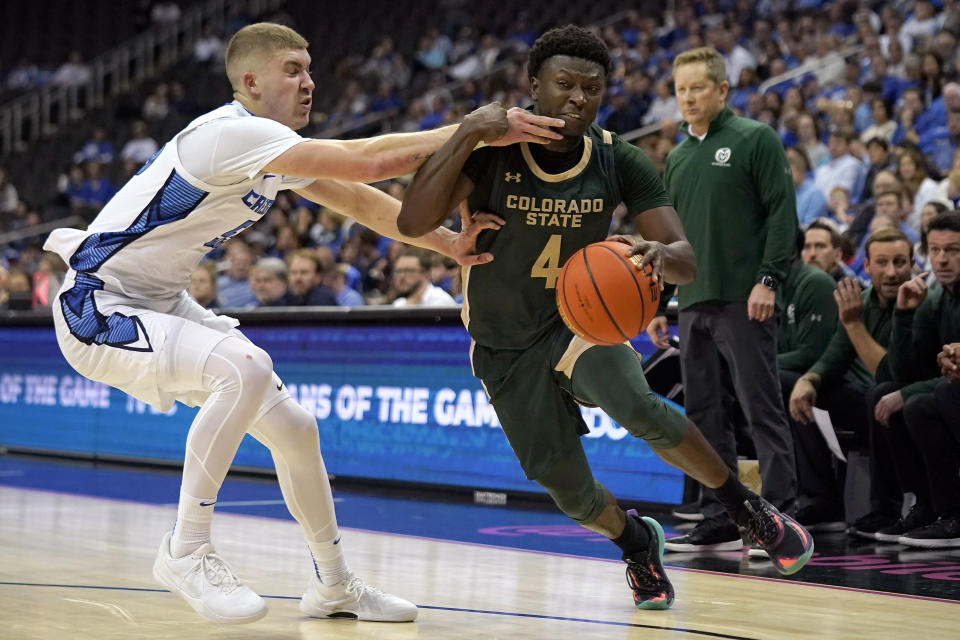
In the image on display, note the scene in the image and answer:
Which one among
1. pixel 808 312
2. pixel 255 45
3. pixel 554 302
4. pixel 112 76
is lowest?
pixel 554 302

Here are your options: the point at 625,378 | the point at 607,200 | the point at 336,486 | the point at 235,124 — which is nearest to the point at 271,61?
the point at 235,124

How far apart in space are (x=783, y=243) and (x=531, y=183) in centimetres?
229

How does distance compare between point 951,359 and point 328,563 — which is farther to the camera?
point 951,359

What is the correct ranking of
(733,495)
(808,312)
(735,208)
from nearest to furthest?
1. (733,495)
2. (735,208)
3. (808,312)

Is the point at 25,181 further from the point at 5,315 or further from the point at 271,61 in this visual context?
the point at 271,61

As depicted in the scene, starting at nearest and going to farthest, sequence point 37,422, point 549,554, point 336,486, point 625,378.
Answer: point 625,378 < point 549,554 < point 336,486 < point 37,422

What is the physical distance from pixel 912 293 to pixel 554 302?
3.07m

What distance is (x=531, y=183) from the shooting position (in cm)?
418

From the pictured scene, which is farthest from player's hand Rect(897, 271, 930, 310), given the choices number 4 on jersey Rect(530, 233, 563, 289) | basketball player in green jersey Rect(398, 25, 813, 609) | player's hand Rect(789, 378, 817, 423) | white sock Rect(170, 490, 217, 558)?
white sock Rect(170, 490, 217, 558)

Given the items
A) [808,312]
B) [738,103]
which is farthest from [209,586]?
[738,103]

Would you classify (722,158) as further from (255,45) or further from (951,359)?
(255,45)

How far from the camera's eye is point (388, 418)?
8.88 meters

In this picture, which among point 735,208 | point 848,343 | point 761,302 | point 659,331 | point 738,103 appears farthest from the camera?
point 738,103

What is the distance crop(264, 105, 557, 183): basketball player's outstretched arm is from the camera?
3.76 metres
